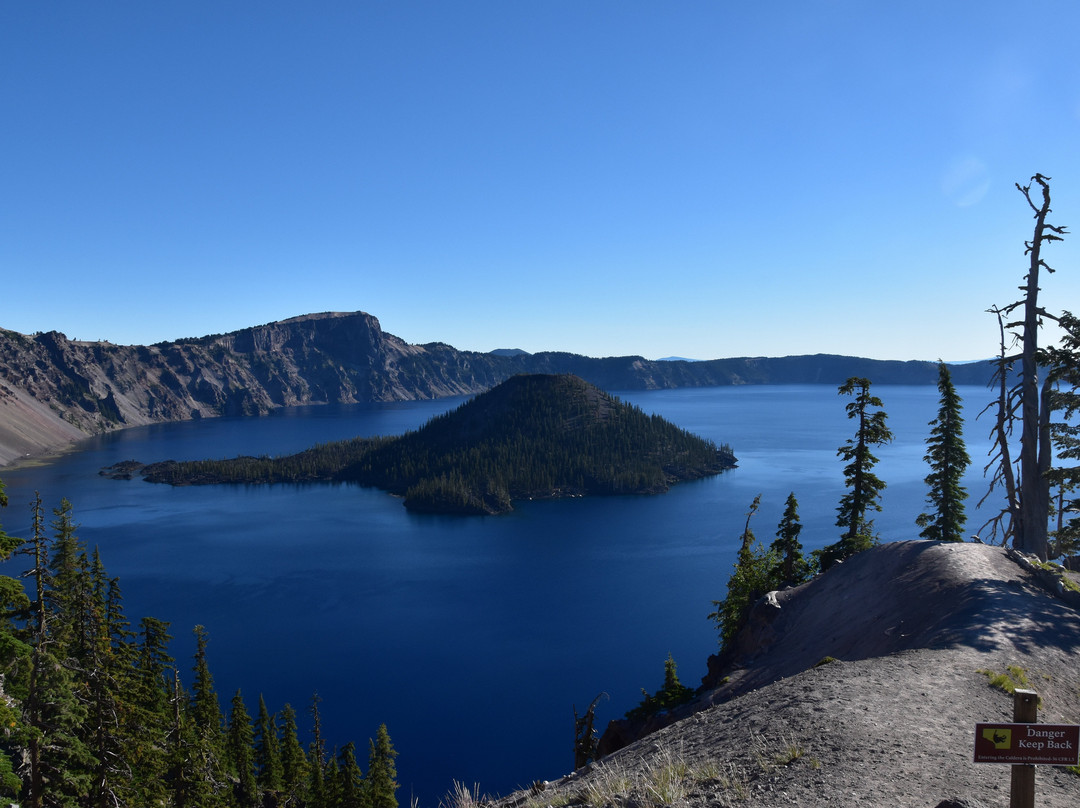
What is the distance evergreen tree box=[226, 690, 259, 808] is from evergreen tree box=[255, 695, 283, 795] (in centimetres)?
239

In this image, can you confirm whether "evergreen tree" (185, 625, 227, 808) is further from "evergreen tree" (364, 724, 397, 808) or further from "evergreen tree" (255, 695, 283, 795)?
"evergreen tree" (364, 724, 397, 808)

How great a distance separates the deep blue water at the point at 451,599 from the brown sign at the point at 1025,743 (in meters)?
53.4

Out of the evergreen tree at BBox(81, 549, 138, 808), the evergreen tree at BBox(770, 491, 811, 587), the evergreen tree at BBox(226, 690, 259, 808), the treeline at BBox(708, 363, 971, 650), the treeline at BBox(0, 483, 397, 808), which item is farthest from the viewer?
the evergreen tree at BBox(770, 491, 811, 587)

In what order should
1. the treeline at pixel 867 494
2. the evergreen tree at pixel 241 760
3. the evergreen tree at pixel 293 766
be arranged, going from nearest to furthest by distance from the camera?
the evergreen tree at pixel 241 760 → the treeline at pixel 867 494 → the evergreen tree at pixel 293 766

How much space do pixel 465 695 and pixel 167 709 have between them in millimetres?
33574

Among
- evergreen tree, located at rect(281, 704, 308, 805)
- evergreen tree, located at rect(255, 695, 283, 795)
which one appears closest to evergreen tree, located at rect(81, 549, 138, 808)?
evergreen tree, located at rect(281, 704, 308, 805)

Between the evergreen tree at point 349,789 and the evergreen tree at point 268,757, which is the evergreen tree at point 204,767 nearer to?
the evergreen tree at point 268,757

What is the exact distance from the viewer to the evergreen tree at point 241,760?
157ft

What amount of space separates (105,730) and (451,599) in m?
77.4

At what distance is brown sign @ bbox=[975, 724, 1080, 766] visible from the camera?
8.90m

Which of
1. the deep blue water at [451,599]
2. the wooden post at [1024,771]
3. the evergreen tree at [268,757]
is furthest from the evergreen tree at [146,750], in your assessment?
the wooden post at [1024,771]

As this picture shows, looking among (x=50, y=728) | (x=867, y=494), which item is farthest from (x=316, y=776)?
(x=867, y=494)

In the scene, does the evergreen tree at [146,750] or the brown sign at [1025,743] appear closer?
the brown sign at [1025,743]

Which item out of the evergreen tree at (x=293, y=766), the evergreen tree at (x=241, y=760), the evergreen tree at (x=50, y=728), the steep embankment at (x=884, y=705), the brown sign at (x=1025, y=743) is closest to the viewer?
the brown sign at (x=1025, y=743)
